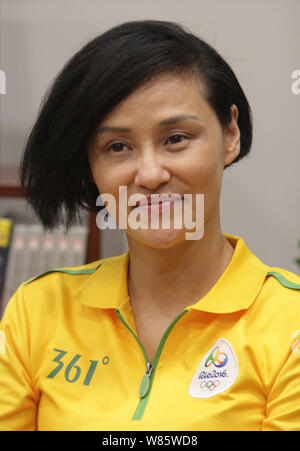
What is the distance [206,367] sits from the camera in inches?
39.4

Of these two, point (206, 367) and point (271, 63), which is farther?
point (271, 63)

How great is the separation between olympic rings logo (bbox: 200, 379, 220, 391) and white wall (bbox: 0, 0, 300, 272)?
2.11 ft

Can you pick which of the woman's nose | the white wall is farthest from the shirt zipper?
the white wall

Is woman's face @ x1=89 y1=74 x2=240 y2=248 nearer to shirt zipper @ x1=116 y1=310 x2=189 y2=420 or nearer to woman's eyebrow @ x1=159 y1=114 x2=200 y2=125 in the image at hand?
woman's eyebrow @ x1=159 y1=114 x2=200 y2=125

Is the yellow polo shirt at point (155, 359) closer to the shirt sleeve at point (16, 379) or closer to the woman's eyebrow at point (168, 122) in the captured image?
the shirt sleeve at point (16, 379)

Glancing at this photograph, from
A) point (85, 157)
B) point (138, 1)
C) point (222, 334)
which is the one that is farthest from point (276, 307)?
point (138, 1)

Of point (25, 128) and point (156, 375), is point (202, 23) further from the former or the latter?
point (156, 375)

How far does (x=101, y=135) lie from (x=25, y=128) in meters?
0.83

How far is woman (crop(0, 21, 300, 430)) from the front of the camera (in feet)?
3.16

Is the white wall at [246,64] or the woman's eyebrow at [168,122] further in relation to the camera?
the white wall at [246,64]

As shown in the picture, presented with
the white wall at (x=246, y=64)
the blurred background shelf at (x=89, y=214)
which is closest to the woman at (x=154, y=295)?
the white wall at (x=246, y=64)

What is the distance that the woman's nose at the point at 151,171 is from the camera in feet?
3.17

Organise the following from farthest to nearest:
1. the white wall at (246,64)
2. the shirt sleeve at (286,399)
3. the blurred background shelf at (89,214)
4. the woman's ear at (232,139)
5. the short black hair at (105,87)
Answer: the blurred background shelf at (89,214), the white wall at (246,64), the woman's ear at (232,139), the short black hair at (105,87), the shirt sleeve at (286,399)

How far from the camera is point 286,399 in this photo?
36.1 inches
